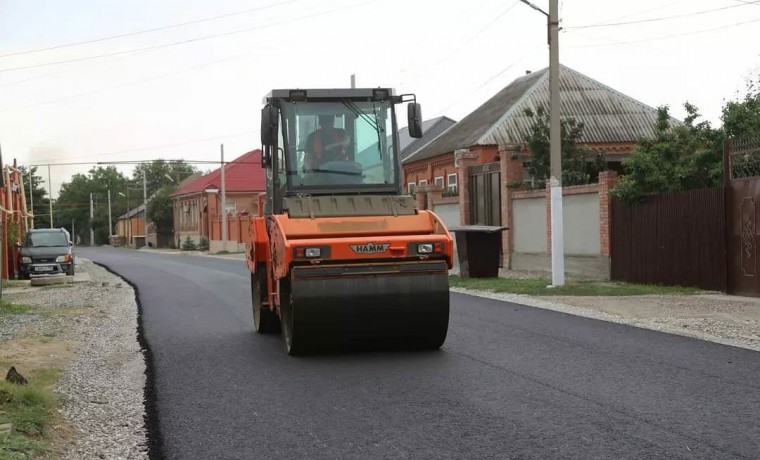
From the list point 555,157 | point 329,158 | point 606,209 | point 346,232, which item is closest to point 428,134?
point 606,209

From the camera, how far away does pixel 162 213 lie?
82.7 meters

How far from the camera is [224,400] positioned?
7.41 m

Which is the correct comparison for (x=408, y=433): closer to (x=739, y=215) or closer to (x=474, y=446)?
(x=474, y=446)

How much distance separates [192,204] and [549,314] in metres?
64.2

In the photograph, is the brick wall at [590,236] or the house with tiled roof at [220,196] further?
the house with tiled roof at [220,196]

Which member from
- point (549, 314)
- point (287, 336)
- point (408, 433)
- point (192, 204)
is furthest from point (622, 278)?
point (192, 204)

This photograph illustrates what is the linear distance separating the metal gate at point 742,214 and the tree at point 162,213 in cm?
7069

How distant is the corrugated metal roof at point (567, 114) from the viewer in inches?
1348

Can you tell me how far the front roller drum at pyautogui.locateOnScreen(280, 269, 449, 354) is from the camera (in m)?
8.79

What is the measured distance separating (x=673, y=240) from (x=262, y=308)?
31.7 ft

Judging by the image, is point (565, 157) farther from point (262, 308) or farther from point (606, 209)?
point (262, 308)

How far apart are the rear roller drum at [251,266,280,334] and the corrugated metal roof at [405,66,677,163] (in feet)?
72.3

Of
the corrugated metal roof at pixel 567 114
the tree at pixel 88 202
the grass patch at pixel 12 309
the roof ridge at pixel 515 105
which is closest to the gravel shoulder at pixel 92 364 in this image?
the grass patch at pixel 12 309

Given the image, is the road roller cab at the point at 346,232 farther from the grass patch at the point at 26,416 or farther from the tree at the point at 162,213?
the tree at the point at 162,213
